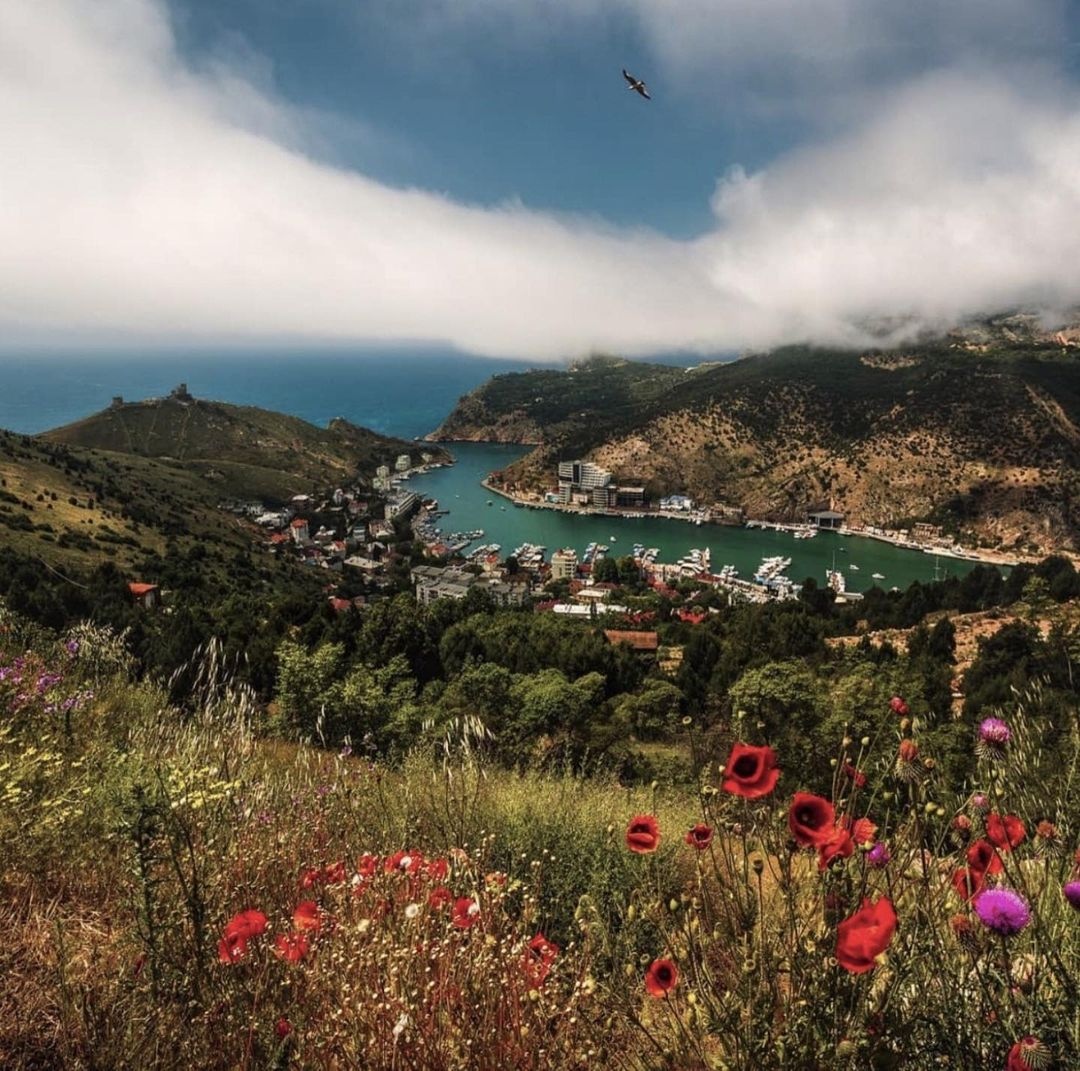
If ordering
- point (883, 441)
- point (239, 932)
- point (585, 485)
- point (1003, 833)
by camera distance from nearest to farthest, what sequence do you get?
point (1003, 833) → point (239, 932) → point (883, 441) → point (585, 485)

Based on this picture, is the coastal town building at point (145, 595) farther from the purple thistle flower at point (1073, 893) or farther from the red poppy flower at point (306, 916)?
the purple thistle flower at point (1073, 893)

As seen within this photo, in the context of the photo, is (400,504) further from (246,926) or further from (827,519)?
(246,926)

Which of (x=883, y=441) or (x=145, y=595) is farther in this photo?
(x=883, y=441)

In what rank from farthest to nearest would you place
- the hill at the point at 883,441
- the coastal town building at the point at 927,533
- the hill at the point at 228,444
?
the hill at the point at 228,444 → the hill at the point at 883,441 → the coastal town building at the point at 927,533

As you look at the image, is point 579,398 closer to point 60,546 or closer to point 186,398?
point 186,398

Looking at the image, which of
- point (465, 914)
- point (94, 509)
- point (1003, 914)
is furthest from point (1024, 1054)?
point (94, 509)

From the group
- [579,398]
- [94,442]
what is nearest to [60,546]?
[94,442]

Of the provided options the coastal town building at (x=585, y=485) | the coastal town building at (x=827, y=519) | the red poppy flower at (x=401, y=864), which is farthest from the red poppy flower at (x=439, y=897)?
the coastal town building at (x=585, y=485)
